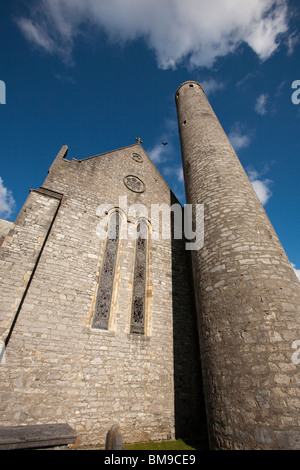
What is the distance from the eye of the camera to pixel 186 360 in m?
6.76

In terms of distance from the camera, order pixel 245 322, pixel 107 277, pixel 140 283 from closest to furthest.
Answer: pixel 245 322 → pixel 107 277 → pixel 140 283

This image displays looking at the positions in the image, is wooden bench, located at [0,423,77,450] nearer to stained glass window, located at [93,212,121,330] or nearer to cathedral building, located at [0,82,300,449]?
cathedral building, located at [0,82,300,449]

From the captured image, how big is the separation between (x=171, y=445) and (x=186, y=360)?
79.2 inches

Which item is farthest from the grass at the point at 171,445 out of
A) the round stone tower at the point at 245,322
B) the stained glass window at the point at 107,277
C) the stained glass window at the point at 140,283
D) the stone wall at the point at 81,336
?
the stained glass window at the point at 107,277

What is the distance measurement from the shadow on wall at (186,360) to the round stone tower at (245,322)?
1955mm

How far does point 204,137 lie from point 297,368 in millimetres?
7968

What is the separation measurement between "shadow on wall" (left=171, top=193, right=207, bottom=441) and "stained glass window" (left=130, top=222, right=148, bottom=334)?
111 centimetres

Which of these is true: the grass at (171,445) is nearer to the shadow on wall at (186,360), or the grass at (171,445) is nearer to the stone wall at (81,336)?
the stone wall at (81,336)

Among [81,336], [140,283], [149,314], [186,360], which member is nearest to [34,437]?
[81,336]

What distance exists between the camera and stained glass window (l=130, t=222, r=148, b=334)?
6820mm

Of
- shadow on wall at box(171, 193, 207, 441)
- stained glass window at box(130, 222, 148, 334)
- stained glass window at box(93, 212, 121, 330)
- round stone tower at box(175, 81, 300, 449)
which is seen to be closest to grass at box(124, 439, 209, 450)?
shadow on wall at box(171, 193, 207, 441)

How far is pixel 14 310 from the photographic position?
5391mm

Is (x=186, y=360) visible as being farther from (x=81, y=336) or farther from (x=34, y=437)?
(x=34, y=437)
